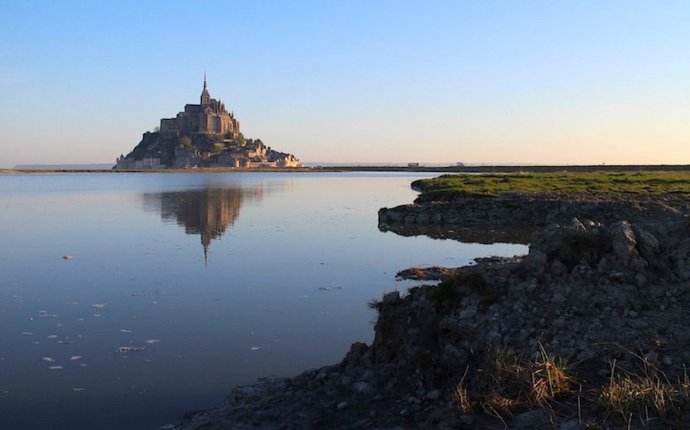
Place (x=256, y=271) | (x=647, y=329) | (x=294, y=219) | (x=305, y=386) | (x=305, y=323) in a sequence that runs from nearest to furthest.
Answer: (x=647, y=329) → (x=305, y=386) → (x=305, y=323) → (x=256, y=271) → (x=294, y=219)

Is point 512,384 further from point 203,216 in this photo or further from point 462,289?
point 203,216

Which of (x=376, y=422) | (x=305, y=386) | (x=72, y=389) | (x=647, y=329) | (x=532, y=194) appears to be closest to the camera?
(x=376, y=422)

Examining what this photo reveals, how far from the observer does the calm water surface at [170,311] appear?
32.7ft

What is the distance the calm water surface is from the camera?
997 centimetres

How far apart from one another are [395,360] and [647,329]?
3.47m

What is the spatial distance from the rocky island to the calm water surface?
167cm

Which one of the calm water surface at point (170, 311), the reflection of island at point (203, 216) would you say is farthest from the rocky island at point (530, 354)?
the reflection of island at point (203, 216)

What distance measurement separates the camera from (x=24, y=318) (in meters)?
14.4

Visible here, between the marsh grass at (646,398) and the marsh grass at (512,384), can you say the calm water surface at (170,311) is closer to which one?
the marsh grass at (512,384)

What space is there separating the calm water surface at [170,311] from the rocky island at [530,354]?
5.47ft

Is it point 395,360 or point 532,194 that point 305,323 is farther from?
point 532,194

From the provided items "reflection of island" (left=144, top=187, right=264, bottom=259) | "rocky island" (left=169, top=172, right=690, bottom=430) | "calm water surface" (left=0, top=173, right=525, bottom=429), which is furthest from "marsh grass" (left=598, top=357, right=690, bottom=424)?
"reflection of island" (left=144, top=187, right=264, bottom=259)

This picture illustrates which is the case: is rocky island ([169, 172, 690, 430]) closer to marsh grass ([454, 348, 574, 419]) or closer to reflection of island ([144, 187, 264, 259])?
marsh grass ([454, 348, 574, 419])

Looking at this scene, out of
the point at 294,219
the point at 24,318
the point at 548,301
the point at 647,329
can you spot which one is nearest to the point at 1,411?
the point at 24,318
